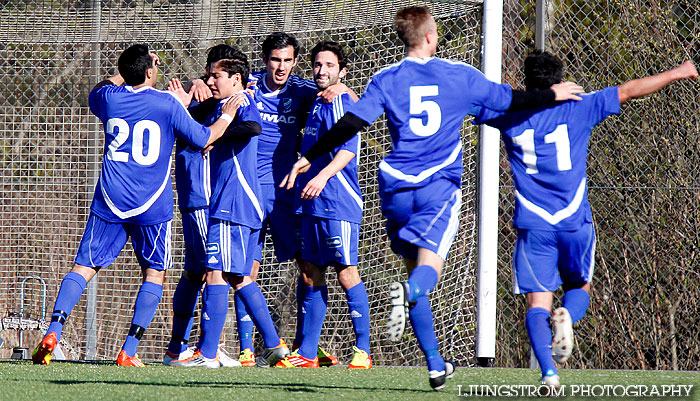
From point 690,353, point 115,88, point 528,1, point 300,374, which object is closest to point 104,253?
point 115,88

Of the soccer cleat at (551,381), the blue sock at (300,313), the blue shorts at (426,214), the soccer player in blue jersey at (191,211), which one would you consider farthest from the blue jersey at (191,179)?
the soccer cleat at (551,381)

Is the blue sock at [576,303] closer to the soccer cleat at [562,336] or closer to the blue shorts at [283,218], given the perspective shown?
the soccer cleat at [562,336]

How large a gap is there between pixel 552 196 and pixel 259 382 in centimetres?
168

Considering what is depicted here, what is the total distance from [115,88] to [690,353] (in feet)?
15.4

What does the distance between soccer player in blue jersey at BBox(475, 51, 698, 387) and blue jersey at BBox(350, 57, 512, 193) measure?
0.15 m

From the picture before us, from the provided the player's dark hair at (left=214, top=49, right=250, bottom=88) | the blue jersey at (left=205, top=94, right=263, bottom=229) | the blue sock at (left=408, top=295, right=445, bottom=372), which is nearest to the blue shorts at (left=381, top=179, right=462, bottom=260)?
the blue sock at (left=408, top=295, right=445, bottom=372)

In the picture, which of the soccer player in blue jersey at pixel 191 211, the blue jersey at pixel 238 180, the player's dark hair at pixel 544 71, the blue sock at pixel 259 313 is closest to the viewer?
the player's dark hair at pixel 544 71

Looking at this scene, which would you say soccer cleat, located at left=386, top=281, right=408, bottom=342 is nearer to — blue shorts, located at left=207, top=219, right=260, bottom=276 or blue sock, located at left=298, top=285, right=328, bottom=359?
blue shorts, located at left=207, top=219, right=260, bottom=276

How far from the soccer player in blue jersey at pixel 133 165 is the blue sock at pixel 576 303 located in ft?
7.33

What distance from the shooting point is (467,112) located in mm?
4184

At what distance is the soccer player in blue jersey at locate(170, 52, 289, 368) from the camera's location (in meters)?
5.53

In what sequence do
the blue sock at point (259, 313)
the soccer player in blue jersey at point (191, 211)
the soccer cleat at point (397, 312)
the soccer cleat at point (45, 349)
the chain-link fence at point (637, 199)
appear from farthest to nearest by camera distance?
the chain-link fence at point (637, 199)
the soccer player in blue jersey at point (191, 211)
the blue sock at point (259, 313)
the soccer cleat at point (45, 349)
the soccer cleat at point (397, 312)

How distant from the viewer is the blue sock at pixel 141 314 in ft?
18.4

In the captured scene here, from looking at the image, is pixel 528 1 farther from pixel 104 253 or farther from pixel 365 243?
pixel 104 253
